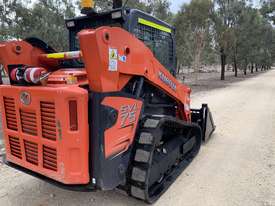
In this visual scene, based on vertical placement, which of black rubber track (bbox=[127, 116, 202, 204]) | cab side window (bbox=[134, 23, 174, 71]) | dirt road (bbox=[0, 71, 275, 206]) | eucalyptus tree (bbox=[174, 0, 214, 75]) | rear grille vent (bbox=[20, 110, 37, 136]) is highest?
eucalyptus tree (bbox=[174, 0, 214, 75])

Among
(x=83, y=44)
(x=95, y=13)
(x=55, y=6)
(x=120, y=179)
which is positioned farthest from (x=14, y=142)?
(x=55, y=6)

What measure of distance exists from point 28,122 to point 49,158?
464 mm

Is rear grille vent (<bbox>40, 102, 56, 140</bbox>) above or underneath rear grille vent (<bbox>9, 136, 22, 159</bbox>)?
above

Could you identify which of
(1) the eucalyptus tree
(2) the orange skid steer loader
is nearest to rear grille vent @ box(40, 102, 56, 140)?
(2) the orange skid steer loader

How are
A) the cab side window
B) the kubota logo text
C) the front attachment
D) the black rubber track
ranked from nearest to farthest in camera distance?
the kubota logo text < the black rubber track < the cab side window < the front attachment

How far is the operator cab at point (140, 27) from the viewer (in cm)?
314

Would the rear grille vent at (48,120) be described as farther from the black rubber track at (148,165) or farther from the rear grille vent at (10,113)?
the black rubber track at (148,165)

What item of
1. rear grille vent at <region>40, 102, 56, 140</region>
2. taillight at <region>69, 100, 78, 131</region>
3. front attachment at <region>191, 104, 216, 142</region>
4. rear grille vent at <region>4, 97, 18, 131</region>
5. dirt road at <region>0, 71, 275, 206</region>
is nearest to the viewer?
taillight at <region>69, 100, 78, 131</region>

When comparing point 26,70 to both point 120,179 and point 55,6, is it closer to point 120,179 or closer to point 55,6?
point 120,179

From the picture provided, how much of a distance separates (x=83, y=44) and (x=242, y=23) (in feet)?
85.2

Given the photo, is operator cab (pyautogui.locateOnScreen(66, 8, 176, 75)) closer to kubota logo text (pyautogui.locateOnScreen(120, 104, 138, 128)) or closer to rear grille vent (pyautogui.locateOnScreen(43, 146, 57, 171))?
kubota logo text (pyautogui.locateOnScreen(120, 104, 138, 128))

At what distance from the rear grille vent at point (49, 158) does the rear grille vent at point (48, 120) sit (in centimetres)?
14

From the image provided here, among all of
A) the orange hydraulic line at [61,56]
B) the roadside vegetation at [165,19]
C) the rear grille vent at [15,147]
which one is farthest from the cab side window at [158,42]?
the roadside vegetation at [165,19]

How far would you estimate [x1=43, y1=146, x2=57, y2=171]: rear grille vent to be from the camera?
2559mm
